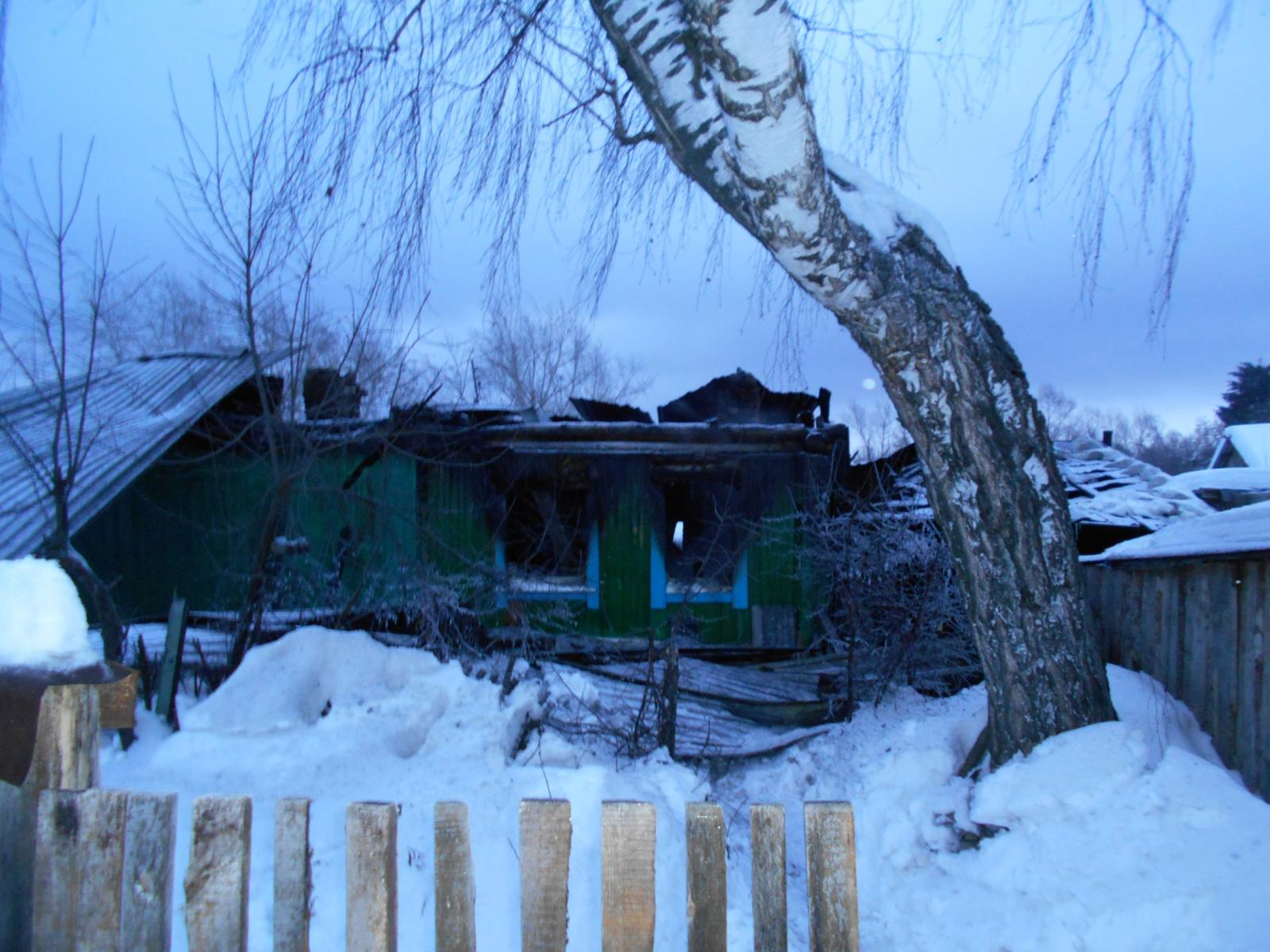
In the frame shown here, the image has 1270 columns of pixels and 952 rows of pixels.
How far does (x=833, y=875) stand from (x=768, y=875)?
16 cm

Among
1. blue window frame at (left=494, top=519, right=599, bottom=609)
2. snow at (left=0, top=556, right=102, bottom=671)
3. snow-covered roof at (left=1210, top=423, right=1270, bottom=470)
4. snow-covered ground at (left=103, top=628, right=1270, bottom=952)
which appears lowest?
snow-covered ground at (left=103, top=628, right=1270, bottom=952)

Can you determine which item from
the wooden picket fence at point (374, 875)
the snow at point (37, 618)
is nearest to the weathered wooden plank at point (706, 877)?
the wooden picket fence at point (374, 875)

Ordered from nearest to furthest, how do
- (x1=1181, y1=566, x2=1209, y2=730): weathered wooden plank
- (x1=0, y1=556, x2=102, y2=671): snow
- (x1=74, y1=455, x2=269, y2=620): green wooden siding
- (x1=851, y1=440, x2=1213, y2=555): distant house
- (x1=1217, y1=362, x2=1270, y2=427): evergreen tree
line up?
(x1=0, y1=556, x2=102, y2=671): snow, (x1=1181, y1=566, x2=1209, y2=730): weathered wooden plank, (x1=74, y1=455, x2=269, y2=620): green wooden siding, (x1=851, y1=440, x2=1213, y2=555): distant house, (x1=1217, y1=362, x2=1270, y2=427): evergreen tree

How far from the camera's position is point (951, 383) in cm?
385

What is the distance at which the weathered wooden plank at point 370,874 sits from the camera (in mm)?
2170

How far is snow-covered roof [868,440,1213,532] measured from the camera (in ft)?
36.1

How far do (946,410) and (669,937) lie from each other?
2652 mm

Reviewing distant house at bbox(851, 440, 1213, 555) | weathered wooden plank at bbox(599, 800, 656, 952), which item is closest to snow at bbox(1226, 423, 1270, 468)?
distant house at bbox(851, 440, 1213, 555)

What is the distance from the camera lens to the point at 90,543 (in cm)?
979

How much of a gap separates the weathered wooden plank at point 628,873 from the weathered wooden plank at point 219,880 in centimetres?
89

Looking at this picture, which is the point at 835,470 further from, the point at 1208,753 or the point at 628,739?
the point at 1208,753

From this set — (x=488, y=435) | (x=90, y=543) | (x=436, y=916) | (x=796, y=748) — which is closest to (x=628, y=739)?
(x=796, y=748)

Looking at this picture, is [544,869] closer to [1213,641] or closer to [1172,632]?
[1213,641]

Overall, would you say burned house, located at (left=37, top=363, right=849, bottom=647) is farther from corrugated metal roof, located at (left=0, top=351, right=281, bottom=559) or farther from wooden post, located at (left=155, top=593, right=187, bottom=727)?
wooden post, located at (left=155, top=593, right=187, bottom=727)
